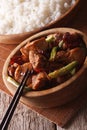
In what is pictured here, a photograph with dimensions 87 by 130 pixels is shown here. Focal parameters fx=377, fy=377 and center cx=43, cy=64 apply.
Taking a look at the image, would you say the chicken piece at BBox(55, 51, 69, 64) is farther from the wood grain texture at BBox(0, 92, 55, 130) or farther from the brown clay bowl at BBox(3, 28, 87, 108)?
the wood grain texture at BBox(0, 92, 55, 130)

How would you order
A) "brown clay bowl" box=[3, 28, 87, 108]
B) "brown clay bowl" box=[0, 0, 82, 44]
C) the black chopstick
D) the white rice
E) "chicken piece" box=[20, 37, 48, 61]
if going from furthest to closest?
the white rice, "brown clay bowl" box=[0, 0, 82, 44], "chicken piece" box=[20, 37, 48, 61], "brown clay bowl" box=[3, 28, 87, 108], the black chopstick

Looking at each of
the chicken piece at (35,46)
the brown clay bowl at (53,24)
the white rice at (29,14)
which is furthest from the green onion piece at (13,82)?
the white rice at (29,14)

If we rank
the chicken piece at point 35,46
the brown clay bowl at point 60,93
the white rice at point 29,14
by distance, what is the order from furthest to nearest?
the white rice at point 29,14 → the chicken piece at point 35,46 → the brown clay bowl at point 60,93

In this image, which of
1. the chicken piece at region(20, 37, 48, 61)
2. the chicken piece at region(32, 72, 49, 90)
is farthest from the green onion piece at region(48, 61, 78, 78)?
the chicken piece at region(20, 37, 48, 61)

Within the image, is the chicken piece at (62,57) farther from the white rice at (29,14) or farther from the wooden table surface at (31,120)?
the white rice at (29,14)

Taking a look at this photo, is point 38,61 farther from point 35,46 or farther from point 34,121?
point 34,121

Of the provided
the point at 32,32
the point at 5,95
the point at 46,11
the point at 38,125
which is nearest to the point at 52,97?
the point at 38,125
